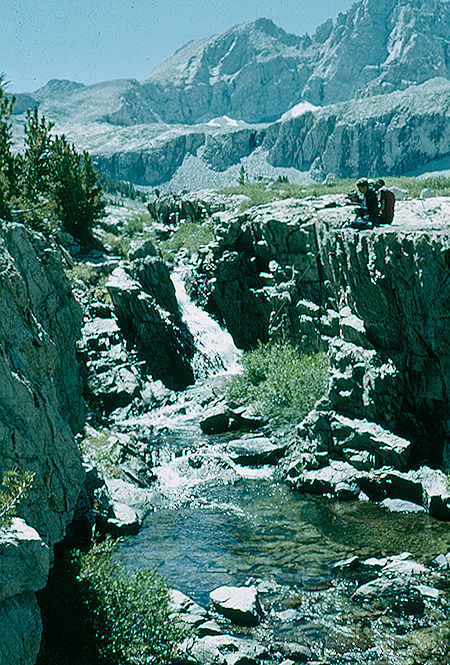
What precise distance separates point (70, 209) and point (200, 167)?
339ft

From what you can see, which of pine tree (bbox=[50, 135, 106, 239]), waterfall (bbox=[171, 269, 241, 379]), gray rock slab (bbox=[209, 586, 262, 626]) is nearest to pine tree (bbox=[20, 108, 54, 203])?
pine tree (bbox=[50, 135, 106, 239])

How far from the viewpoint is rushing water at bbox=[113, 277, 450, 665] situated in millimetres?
9414

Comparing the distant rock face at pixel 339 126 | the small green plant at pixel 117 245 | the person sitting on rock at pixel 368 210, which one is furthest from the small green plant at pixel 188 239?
the distant rock face at pixel 339 126

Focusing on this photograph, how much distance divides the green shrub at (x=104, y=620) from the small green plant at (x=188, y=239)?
27.0m

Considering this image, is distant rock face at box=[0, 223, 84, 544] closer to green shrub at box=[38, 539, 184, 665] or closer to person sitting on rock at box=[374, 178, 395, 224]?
green shrub at box=[38, 539, 184, 665]

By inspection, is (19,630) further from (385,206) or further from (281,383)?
(385,206)

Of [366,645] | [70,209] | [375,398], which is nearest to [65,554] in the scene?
[366,645]

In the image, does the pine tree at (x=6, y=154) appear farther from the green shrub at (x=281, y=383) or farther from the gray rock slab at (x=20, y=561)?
the gray rock slab at (x=20, y=561)

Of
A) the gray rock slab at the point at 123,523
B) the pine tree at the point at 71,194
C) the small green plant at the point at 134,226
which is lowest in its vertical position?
the gray rock slab at the point at 123,523

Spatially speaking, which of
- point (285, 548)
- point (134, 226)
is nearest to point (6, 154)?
point (285, 548)

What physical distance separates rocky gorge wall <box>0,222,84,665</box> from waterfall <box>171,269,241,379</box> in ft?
49.8

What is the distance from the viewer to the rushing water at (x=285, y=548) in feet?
30.9

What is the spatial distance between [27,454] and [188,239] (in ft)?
99.9

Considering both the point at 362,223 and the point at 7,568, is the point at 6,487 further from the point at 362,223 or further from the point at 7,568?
the point at 362,223
